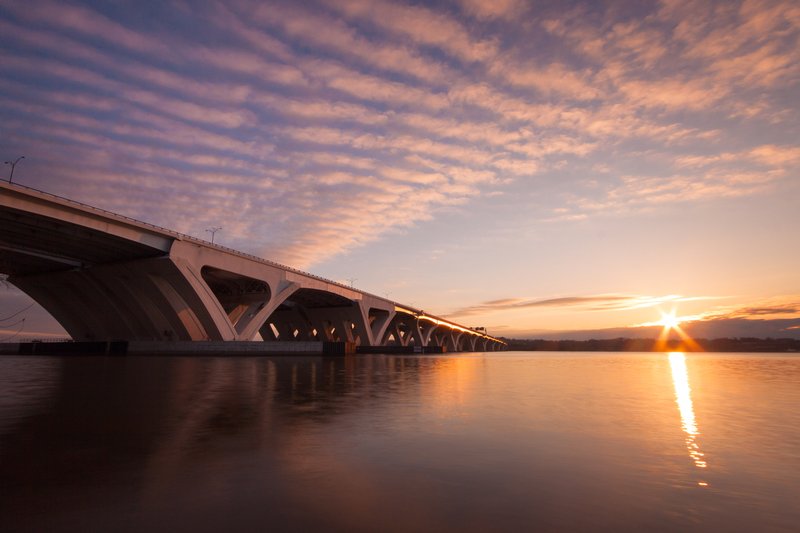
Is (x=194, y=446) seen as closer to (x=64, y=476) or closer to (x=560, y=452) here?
(x=64, y=476)

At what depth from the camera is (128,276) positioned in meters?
48.2

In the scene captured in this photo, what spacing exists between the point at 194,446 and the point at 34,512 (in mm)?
2651

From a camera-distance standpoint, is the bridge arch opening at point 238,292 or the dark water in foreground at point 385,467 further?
the bridge arch opening at point 238,292

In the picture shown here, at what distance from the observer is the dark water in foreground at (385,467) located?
3850 mm

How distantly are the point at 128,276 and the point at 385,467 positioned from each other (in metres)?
52.1

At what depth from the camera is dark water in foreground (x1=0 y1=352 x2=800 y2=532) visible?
385cm

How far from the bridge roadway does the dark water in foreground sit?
32088 millimetres

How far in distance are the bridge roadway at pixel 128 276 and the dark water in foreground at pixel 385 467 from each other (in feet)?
105

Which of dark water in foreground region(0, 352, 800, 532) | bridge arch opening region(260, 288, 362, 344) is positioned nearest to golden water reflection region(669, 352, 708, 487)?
dark water in foreground region(0, 352, 800, 532)

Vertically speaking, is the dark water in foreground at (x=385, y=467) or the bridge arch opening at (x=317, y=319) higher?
the bridge arch opening at (x=317, y=319)

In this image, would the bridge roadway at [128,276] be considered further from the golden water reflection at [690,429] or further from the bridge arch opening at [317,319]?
the golden water reflection at [690,429]

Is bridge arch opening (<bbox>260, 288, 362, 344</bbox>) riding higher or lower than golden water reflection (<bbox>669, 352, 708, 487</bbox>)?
higher

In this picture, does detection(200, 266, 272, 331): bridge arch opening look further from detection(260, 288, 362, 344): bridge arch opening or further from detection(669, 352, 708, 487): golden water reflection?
detection(669, 352, 708, 487): golden water reflection

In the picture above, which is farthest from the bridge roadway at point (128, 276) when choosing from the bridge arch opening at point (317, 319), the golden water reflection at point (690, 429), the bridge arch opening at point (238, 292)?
the golden water reflection at point (690, 429)
